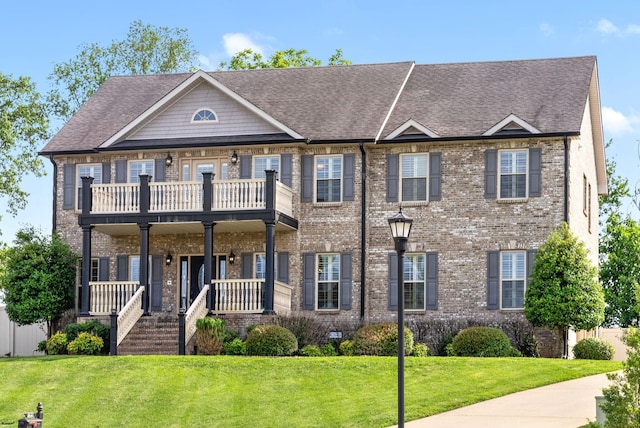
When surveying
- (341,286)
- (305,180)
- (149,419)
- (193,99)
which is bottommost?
(149,419)

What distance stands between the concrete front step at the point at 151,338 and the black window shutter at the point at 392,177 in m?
7.20

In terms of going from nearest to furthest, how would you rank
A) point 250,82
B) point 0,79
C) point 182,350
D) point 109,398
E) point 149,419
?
point 149,419, point 109,398, point 182,350, point 250,82, point 0,79

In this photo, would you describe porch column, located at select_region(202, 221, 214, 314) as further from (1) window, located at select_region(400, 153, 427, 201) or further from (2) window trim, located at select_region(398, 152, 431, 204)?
(1) window, located at select_region(400, 153, 427, 201)

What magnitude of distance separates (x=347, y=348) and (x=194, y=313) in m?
4.39

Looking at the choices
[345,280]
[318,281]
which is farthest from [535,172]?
[318,281]

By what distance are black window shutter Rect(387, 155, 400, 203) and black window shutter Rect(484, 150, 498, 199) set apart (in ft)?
8.48

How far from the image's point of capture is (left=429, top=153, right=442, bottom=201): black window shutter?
3750 cm

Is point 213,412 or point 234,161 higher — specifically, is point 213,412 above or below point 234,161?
below

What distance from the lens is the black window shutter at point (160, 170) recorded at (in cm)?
3934

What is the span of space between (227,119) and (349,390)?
42.5 ft

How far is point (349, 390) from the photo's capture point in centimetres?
2820

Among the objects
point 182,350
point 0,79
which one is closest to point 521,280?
point 182,350

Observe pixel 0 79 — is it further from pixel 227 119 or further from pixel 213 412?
pixel 213 412

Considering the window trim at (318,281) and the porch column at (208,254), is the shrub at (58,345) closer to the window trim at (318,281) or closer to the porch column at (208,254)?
the porch column at (208,254)
